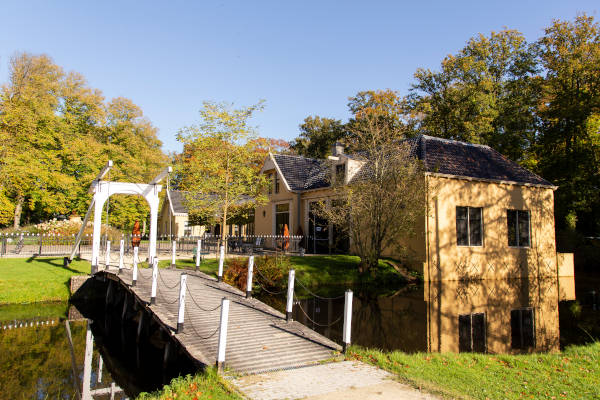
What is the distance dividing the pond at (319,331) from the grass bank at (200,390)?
6.91 ft

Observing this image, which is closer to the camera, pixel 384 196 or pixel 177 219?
pixel 384 196

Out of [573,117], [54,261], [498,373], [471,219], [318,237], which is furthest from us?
[573,117]

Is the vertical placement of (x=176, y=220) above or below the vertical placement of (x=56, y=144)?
below

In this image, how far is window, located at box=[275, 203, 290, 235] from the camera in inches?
1113

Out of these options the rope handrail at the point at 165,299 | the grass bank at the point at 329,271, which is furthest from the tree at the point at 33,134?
the rope handrail at the point at 165,299

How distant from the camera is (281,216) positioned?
95.0 ft

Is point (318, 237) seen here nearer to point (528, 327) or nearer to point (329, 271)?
point (329, 271)

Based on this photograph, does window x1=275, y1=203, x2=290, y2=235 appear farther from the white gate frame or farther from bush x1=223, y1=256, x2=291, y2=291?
the white gate frame

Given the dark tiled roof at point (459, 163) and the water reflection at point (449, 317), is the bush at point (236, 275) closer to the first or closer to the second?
the water reflection at point (449, 317)

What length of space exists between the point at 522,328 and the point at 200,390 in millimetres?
9822

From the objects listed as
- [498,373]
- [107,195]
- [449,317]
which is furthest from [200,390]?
[107,195]

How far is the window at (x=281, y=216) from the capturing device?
92.7ft

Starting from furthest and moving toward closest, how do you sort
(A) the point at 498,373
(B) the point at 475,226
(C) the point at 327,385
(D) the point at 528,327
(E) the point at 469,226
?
(B) the point at 475,226
(E) the point at 469,226
(D) the point at 528,327
(A) the point at 498,373
(C) the point at 327,385

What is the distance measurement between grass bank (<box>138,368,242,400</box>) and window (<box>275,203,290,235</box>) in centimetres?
2166
